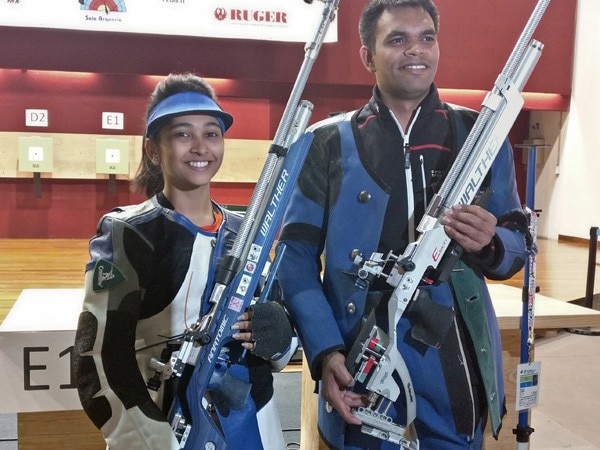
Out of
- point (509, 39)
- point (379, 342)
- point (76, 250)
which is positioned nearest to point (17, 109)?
point (76, 250)

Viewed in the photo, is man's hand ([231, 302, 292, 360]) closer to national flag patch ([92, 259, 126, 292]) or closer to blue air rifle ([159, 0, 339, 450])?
blue air rifle ([159, 0, 339, 450])

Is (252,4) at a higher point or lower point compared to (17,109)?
higher

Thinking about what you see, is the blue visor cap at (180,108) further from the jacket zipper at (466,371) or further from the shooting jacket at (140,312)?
the jacket zipper at (466,371)

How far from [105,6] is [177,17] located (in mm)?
643

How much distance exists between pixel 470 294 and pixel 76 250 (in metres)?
5.30

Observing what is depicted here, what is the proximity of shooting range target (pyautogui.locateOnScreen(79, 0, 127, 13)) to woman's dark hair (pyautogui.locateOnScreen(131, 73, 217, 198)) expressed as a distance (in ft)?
16.3

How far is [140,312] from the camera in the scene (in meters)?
1.19

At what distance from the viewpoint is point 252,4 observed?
6.03 metres

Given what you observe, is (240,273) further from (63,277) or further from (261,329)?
(63,277)

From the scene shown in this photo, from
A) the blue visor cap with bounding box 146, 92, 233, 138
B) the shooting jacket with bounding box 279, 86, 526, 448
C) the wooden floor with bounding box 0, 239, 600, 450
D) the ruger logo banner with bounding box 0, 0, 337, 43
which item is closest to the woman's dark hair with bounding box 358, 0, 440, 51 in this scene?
the shooting jacket with bounding box 279, 86, 526, 448

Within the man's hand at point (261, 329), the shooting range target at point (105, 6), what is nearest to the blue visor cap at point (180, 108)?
the man's hand at point (261, 329)

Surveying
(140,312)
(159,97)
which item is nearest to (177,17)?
(159,97)

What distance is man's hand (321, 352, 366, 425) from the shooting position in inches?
44.7

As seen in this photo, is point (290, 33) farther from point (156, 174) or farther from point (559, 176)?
point (156, 174)
